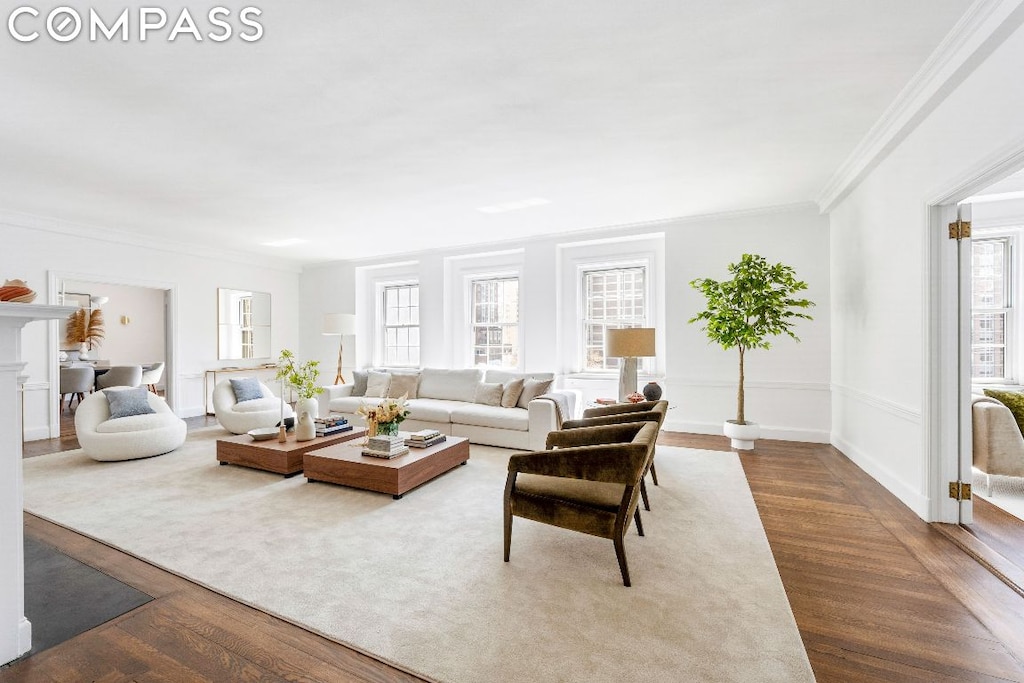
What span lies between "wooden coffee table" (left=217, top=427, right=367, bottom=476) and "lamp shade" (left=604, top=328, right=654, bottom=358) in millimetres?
3007

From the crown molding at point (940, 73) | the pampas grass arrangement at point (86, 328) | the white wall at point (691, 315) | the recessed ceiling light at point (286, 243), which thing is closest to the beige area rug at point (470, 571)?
the white wall at point (691, 315)

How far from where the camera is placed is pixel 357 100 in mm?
2795

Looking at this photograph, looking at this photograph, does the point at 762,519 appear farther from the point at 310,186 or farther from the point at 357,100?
the point at 310,186

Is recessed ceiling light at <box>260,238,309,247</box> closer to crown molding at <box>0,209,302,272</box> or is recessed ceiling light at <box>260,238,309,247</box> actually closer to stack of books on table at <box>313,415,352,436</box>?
crown molding at <box>0,209,302,272</box>

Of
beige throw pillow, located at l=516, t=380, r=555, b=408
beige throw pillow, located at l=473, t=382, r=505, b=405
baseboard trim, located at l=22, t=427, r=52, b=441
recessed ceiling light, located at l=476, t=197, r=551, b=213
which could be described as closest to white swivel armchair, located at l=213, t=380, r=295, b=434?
baseboard trim, located at l=22, t=427, r=52, b=441

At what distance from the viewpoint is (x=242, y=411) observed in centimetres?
553

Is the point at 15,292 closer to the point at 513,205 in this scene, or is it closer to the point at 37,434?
the point at 513,205

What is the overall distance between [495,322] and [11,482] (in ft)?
18.5

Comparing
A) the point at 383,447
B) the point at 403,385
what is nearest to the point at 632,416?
the point at 383,447

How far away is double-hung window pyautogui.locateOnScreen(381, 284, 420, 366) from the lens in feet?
25.7

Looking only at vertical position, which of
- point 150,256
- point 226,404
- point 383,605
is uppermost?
point 150,256

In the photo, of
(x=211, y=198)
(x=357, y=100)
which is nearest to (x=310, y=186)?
(x=211, y=198)

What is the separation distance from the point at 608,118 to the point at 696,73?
2.10 feet

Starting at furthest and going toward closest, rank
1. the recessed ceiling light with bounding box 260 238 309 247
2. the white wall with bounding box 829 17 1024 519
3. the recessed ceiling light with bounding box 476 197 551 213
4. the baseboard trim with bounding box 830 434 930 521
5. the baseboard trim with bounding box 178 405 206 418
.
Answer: the baseboard trim with bounding box 178 405 206 418
the recessed ceiling light with bounding box 260 238 309 247
the recessed ceiling light with bounding box 476 197 551 213
the baseboard trim with bounding box 830 434 930 521
the white wall with bounding box 829 17 1024 519
